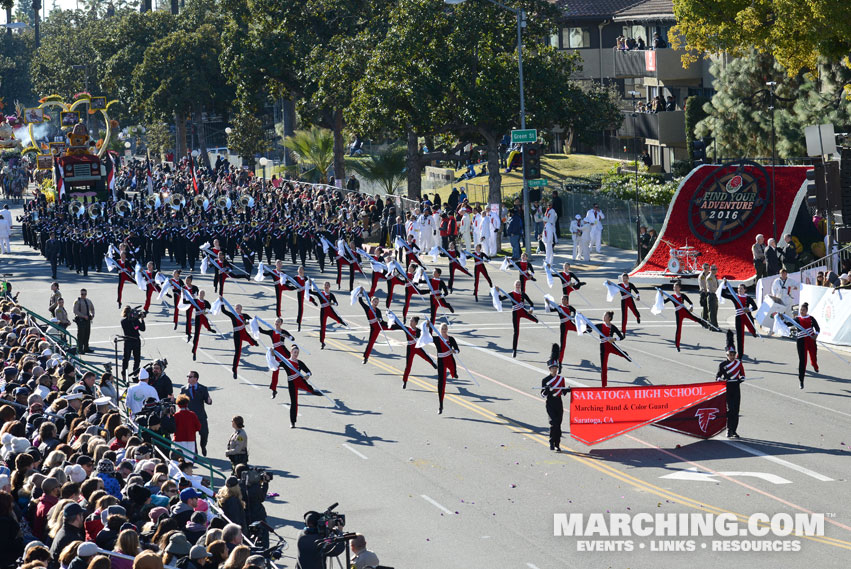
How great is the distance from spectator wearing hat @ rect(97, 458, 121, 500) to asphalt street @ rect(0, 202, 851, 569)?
288cm

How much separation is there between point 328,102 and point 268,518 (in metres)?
34.0

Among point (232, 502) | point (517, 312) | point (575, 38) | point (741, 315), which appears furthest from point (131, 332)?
point (575, 38)

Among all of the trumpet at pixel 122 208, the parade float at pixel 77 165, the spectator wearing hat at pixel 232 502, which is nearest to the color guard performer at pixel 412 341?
the spectator wearing hat at pixel 232 502

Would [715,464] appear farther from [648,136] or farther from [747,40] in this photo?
[648,136]

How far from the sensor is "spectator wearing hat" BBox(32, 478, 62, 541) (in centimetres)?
1231

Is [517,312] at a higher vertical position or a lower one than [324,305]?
lower

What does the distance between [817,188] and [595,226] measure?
11704mm

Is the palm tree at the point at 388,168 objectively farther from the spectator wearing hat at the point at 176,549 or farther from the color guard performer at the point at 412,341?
the spectator wearing hat at the point at 176,549

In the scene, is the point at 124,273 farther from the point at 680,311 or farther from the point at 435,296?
the point at 680,311

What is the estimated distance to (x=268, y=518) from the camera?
16.5 m

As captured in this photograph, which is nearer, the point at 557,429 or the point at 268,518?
the point at 268,518

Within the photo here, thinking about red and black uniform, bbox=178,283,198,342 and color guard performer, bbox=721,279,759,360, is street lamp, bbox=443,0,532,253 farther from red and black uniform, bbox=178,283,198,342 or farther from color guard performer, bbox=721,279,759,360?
red and black uniform, bbox=178,283,198,342

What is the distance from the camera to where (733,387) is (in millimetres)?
19453

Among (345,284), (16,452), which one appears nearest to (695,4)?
(345,284)
